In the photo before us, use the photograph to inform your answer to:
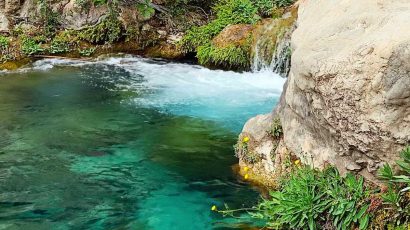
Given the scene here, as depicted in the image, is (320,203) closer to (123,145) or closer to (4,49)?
(123,145)

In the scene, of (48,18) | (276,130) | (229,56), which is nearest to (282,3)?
(229,56)

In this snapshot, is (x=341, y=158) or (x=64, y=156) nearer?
(x=341, y=158)

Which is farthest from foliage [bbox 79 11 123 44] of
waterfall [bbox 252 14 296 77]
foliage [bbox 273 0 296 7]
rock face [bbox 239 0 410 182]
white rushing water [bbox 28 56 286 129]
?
rock face [bbox 239 0 410 182]

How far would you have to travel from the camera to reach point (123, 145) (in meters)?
8.81

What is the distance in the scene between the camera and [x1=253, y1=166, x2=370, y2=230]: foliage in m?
4.90

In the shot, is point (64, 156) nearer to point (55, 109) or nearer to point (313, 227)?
point (55, 109)

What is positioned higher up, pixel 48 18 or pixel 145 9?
pixel 145 9

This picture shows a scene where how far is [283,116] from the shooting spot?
678 cm

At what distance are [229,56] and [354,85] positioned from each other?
9.80 metres

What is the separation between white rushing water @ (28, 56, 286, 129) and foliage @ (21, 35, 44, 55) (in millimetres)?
656

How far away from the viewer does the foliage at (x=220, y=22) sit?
1581 cm

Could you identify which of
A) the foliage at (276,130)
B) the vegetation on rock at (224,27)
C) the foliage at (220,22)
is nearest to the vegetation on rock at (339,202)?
the foliage at (276,130)

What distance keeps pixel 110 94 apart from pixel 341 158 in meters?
7.87

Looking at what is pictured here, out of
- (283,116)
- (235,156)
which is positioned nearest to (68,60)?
(235,156)
